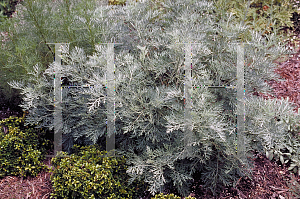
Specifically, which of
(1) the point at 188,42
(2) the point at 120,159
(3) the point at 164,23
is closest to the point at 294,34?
(3) the point at 164,23

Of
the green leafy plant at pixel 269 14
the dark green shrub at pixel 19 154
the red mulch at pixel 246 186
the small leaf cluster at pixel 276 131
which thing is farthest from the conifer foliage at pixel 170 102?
the green leafy plant at pixel 269 14

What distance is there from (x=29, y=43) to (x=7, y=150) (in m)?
1.48

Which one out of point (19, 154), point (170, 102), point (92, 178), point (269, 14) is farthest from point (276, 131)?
point (269, 14)

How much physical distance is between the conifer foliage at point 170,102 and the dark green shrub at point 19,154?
0.35 metres

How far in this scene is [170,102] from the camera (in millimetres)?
2684

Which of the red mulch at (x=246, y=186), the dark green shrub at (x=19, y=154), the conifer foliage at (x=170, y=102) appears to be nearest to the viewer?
the conifer foliage at (x=170, y=102)

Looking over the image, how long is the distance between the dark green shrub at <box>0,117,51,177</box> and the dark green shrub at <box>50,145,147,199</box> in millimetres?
428

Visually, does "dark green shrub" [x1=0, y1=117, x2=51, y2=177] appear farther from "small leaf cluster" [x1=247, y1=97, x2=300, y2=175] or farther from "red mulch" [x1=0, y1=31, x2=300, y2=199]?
"small leaf cluster" [x1=247, y1=97, x2=300, y2=175]

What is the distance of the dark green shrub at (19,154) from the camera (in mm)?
2934

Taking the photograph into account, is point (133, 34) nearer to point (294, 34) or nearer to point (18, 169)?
point (18, 169)

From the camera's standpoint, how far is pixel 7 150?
9.75ft

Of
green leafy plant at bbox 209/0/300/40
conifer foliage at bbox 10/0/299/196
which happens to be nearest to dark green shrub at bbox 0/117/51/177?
conifer foliage at bbox 10/0/299/196

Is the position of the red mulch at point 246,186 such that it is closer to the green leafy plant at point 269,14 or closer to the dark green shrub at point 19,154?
the dark green shrub at point 19,154

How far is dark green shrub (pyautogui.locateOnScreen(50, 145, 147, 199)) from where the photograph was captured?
8.13 ft
